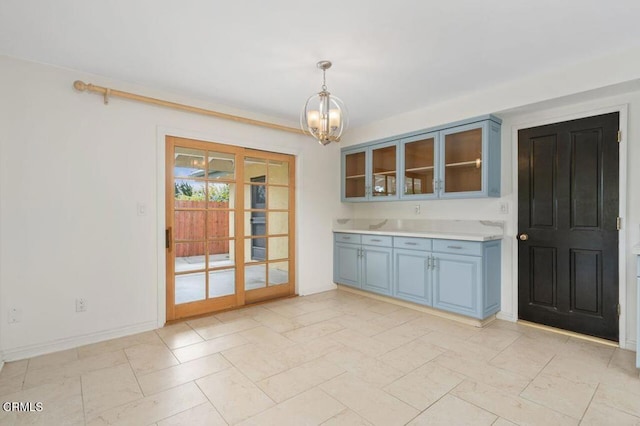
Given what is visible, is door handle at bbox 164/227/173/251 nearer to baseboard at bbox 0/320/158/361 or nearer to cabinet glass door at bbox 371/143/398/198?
baseboard at bbox 0/320/158/361

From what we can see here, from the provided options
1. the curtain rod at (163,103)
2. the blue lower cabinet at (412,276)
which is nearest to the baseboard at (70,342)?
the curtain rod at (163,103)

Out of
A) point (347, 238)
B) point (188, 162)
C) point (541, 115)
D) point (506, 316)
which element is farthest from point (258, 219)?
point (541, 115)

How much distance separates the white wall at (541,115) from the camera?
2686 millimetres

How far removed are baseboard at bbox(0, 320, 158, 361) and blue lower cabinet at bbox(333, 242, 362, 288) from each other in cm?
250

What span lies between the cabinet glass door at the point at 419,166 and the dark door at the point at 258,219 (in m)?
1.85

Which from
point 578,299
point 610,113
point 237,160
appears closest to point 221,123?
point 237,160

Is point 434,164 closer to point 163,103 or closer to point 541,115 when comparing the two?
point 541,115

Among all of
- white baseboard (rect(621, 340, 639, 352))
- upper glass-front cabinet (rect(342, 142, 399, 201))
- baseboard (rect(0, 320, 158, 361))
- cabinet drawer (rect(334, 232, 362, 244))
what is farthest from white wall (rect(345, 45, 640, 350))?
baseboard (rect(0, 320, 158, 361))

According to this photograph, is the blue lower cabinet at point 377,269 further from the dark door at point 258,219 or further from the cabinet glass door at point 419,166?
the dark door at point 258,219

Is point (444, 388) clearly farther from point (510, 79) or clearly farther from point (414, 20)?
point (510, 79)

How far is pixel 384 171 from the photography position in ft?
14.7

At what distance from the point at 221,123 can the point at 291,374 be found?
283 cm

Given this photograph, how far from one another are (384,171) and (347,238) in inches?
43.0

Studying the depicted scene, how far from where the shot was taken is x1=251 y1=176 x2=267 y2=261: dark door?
13.7 feet
